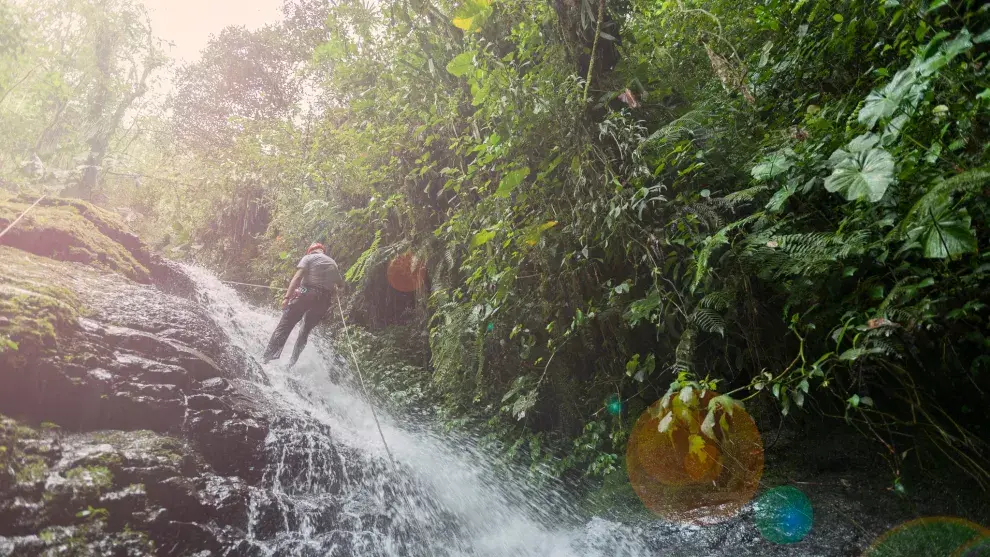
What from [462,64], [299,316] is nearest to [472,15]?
[462,64]

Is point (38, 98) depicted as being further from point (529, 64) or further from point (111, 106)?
point (529, 64)

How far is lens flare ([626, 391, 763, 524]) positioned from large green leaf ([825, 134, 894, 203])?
5.06 ft

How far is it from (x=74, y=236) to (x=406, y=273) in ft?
16.5

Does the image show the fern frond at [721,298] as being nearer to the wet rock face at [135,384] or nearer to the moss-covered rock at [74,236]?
the wet rock face at [135,384]

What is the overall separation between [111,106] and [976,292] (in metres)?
27.6

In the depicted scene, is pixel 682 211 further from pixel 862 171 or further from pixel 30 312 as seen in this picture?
pixel 30 312

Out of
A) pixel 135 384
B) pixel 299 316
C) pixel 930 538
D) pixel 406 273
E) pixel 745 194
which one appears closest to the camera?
pixel 930 538

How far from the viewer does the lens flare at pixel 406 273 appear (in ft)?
23.3

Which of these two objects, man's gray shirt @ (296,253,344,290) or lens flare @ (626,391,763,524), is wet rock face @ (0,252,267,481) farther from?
lens flare @ (626,391,763,524)

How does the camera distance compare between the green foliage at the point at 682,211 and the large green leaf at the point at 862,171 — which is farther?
the green foliage at the point at 682,211

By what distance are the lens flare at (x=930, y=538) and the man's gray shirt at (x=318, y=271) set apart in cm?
656

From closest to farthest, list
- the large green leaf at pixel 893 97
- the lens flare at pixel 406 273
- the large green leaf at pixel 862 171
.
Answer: the large green leaf at pixel 862 171
the large green leaf at pixel 893 97
the lens flare at pixel 406 273

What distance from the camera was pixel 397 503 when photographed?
4371 millimetres

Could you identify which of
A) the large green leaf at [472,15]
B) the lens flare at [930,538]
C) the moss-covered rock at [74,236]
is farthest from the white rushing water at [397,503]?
the large green leaf at [472,15]
